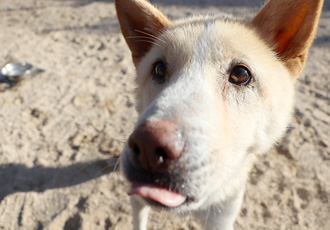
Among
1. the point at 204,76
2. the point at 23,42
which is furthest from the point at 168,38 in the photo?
the point at 23,42

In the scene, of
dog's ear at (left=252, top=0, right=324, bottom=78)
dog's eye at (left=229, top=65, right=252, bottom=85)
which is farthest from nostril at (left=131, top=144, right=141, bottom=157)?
dog's ear at (left=252, top=0, right=324, bottom=78)

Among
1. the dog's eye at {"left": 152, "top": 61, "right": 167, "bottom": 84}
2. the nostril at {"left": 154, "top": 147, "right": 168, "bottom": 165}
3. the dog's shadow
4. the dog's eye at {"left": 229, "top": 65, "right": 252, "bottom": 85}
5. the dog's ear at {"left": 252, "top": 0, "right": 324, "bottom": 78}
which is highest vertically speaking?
the dog's ear at {"left": 252, "top": 0, "right": 324, "bottom": 78}

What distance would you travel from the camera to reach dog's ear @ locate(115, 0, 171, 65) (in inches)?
102

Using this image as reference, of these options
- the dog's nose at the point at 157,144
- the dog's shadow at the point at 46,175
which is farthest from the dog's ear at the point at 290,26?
the dog's shadow at the point at 46,175

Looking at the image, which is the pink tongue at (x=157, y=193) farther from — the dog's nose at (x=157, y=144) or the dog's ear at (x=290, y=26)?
the dog's ear at (x=290, y=26)

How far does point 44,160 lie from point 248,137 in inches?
114

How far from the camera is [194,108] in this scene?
176 centimetres

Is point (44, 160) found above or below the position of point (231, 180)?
below

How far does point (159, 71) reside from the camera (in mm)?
2326

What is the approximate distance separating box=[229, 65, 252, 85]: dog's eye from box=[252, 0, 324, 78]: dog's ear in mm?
545

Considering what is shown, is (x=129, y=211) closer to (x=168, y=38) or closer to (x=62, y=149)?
(x=62, y=149)

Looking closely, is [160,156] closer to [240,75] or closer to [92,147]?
[240,75]

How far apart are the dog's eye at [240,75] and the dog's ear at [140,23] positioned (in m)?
0.83

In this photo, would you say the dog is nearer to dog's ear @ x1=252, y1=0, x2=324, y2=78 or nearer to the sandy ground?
dog's ear @ x1=252, y1=0, x2=324, y2=78
